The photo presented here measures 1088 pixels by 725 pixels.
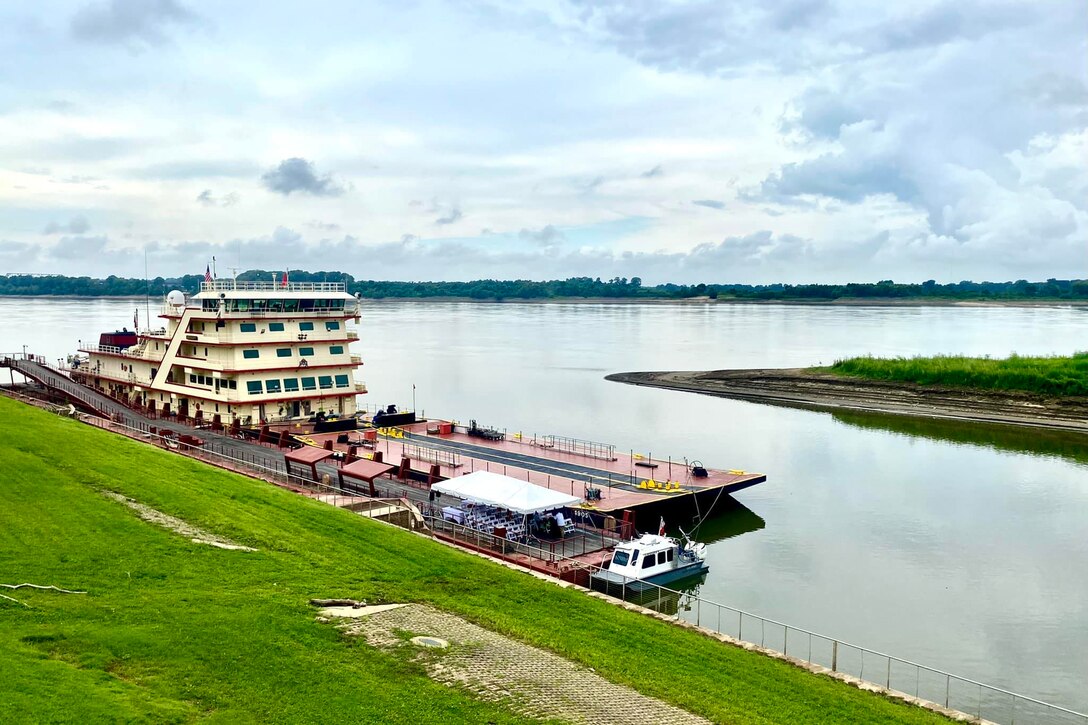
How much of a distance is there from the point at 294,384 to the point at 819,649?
36.8 m

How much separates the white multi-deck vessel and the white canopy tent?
73.0 ft

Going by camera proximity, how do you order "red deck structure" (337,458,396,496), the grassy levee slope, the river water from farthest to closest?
"red deck structure" (337,458,396,496), the river water, the grassy levee slope

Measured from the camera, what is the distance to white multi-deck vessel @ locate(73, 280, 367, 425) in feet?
167

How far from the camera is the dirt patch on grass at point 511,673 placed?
1567 cm

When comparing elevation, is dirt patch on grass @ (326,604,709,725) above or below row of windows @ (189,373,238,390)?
below

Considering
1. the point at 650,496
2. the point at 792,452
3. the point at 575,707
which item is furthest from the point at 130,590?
the point at 792,452

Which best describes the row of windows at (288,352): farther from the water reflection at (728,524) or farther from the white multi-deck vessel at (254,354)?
the water reflection at (728,524)

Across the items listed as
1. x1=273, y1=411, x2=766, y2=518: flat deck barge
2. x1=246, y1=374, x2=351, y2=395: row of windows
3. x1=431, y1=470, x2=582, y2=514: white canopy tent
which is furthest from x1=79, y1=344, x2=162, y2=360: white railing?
x1=431, y1=470, x2=582, y2=514: white canopy tent

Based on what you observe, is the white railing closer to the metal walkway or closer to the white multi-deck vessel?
the white multi-deck vessel

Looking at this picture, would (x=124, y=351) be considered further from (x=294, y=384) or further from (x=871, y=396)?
(x=871, y=396)

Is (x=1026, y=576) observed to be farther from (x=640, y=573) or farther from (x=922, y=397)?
(x=922, y=397)

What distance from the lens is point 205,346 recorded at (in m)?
52.6

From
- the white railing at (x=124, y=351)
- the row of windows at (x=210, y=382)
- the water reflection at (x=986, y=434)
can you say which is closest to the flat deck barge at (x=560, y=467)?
the row of windows at (x=210, y=382)

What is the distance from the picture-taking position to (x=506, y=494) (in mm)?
32000
